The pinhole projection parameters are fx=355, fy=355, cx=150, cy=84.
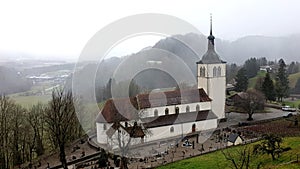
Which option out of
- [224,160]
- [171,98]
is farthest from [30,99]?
[224,160]

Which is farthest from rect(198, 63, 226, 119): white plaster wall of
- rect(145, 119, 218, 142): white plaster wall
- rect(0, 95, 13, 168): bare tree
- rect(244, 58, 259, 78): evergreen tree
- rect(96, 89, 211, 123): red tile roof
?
rect(244, 58, 259, 78): evergreen tree

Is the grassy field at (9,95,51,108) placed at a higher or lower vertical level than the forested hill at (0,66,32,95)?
lower

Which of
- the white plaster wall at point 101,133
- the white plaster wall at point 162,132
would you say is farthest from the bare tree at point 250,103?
the white plaster wall at point 101,133

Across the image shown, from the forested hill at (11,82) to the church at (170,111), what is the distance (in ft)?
60.9

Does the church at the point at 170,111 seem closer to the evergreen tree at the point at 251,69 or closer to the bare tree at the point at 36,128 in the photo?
the bare tree at the point at 36,128

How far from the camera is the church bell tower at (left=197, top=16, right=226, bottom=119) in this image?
38375mm

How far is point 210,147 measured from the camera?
29234 millimetres

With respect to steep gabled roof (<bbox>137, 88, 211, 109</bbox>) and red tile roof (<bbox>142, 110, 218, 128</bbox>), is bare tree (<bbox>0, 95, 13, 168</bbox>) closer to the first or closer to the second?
steep gabled roof (<bbox>137, 88, 211, 109</bbox>)

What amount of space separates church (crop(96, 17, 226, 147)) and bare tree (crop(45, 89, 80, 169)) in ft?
10.4

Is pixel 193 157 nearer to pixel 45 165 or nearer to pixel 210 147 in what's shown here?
pixel 210 147

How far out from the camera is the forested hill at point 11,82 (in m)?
44.7

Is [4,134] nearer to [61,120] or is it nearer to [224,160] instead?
[61,120]

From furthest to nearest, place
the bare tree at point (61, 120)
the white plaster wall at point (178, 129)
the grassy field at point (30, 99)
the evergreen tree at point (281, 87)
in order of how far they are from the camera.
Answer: the evergreen tree at point (281, 87) < the grassy field at point (30, 99) < the white plaster wall at point (178, 129) < the bare tree at point (61, 120)

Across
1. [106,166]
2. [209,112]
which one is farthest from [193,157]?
[209,112]
